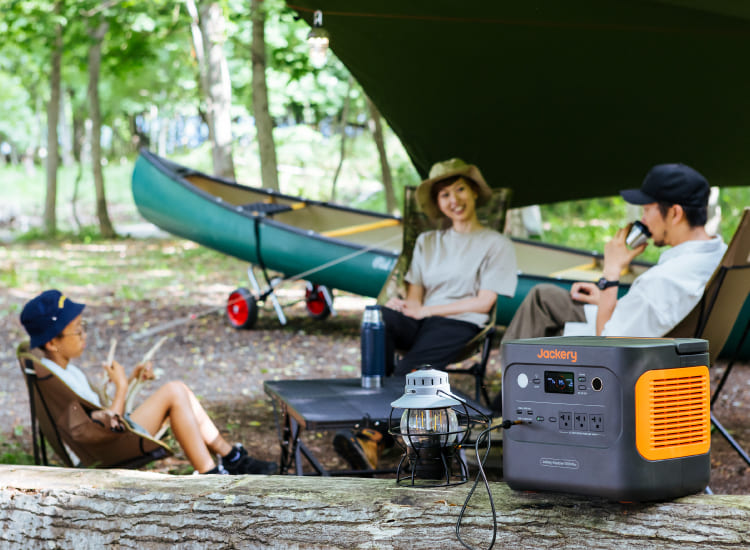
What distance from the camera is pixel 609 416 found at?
5.02 ft

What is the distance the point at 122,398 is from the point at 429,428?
143 cm

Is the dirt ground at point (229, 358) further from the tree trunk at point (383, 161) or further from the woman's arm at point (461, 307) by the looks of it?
the tree trunk at point (383, 161)

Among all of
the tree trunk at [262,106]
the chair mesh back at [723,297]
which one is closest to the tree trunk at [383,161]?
the tree trunk at [262,106]

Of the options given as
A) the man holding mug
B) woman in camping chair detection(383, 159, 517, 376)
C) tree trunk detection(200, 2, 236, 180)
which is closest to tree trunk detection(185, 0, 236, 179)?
tree trunk detection(200, 2, 236, 180)

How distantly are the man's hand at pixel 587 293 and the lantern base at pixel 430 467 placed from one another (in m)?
1.48

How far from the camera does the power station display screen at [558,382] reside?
1576mm

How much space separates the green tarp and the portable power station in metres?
2.20

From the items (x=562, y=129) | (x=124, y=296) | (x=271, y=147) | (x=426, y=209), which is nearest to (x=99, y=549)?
(x=426, y=209)

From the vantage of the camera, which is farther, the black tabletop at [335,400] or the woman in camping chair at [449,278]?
the woman in camping chair at [449,278]

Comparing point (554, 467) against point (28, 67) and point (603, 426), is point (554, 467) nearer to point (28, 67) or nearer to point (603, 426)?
point (603, 426)

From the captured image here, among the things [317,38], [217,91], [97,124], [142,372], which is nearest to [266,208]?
[317,38]

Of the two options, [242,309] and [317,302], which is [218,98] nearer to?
[317,302]

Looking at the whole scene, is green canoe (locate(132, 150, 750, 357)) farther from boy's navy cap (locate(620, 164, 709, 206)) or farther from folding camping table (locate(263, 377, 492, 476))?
folding camping table (locate(263, 377, 492, 476))

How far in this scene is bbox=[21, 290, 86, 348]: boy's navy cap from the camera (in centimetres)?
290
